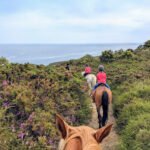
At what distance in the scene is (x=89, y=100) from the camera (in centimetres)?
1227

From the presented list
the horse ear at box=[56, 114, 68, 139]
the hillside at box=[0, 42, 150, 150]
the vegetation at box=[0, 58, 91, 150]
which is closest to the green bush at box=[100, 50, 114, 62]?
the hillside at box=[0, 42, 150, 150]

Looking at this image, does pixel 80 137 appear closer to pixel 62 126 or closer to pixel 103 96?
pixel 62 126

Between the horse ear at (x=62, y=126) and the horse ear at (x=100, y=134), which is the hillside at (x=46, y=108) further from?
the horse ear at (x=100, y=134)

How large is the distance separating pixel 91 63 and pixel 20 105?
62.8 feet

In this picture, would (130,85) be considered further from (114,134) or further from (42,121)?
(42,121)

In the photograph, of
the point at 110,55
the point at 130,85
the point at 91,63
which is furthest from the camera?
the point at 110,55

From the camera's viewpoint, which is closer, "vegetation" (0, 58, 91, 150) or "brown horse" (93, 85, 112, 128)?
"vegetation" (0, 58, 91, 150)

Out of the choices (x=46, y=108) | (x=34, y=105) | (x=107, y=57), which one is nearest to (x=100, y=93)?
(x=46, y=108)

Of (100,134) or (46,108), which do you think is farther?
(46,108)

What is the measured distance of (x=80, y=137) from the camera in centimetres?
216

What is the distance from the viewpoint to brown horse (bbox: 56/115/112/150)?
209 centimetres

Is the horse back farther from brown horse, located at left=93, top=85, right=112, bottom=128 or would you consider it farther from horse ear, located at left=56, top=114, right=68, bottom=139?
horse ear, located at left=56, top=114, right=68, bottom=139

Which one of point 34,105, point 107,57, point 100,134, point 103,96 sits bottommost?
point 107,57

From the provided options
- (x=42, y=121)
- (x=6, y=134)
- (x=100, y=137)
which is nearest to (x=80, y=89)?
(x=42, y=121)
